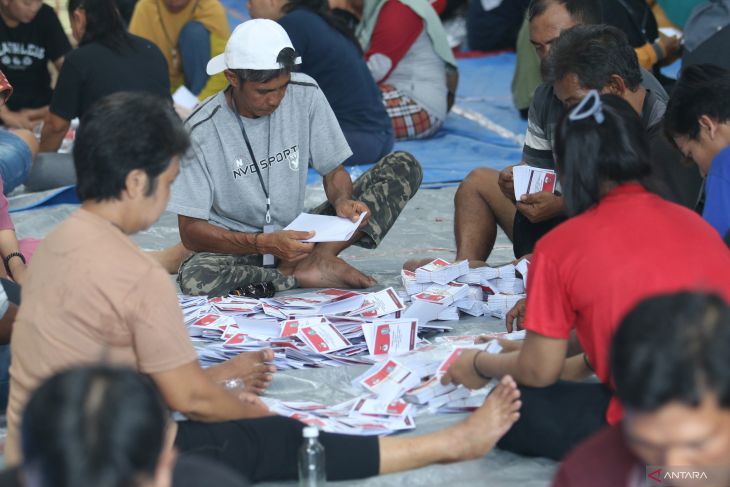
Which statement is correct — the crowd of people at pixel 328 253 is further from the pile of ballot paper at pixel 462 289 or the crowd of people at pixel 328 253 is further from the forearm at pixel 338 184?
the pile of ballot paper at pixel 462 289

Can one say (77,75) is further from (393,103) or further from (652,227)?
(652,227)

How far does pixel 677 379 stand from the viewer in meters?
1.53

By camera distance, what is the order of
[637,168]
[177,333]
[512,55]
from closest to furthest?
[177,333] < [637,168] < [512,55]

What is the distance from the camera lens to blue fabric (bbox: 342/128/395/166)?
5.75 metres

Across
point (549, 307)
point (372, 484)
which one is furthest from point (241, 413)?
point (549, 307)

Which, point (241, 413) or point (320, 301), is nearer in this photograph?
point (241, 413)

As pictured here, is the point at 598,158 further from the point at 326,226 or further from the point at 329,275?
the point at 329,275

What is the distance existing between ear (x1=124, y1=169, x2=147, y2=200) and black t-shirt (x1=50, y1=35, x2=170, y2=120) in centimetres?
307

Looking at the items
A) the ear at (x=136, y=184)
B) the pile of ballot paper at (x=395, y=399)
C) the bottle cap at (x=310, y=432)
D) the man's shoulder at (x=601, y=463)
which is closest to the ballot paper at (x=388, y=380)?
the pile of ballot paper at (x=395, y=399)

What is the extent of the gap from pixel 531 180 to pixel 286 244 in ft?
2.91

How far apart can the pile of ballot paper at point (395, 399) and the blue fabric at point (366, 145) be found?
2.62m

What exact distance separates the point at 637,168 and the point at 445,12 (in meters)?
7.04

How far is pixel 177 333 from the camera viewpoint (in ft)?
7.75

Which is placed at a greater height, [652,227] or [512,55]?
[652,227]
